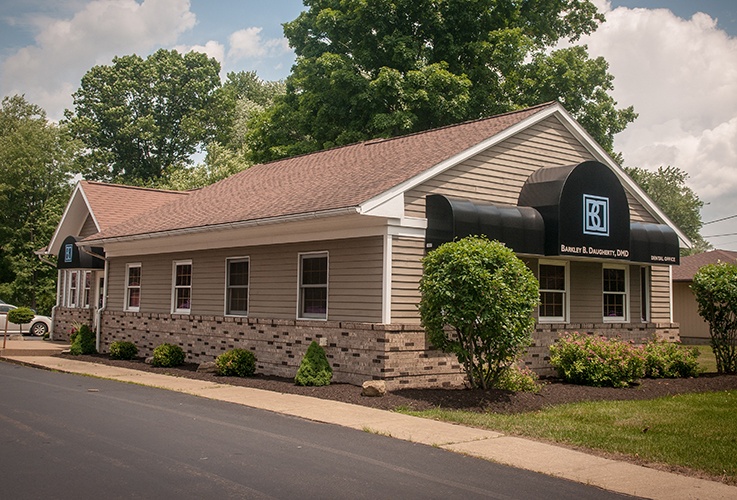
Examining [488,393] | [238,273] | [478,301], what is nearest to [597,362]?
[488,393]

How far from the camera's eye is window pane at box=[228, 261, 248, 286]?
19094 mm

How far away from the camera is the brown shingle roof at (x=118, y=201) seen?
2884 centimetres

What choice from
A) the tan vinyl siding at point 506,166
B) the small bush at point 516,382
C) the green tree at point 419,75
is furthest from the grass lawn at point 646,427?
the green tree at point 419,75

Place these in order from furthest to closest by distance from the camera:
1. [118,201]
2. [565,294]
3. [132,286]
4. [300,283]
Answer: [118,201] → [132,286] → [565,294] → [300,283]

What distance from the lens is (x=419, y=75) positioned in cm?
3167

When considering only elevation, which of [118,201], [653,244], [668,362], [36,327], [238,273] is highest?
[118,201]

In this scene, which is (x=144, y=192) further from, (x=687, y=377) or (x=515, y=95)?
(x=687, y=377)

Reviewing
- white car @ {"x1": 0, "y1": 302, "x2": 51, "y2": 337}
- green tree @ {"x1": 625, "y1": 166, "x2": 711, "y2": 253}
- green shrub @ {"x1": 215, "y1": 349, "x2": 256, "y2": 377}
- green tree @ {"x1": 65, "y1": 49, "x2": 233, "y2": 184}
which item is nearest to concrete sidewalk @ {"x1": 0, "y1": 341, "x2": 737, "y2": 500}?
green shrub @ {"x1": 215, "y1": 349, "x2": 256, "y2": 377}

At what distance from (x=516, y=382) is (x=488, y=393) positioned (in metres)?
1.40

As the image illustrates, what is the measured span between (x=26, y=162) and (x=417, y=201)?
124ft

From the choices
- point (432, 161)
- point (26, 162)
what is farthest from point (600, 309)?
point (26, 162)

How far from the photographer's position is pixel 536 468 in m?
8.71

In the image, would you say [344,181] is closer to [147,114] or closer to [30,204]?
[30,204]

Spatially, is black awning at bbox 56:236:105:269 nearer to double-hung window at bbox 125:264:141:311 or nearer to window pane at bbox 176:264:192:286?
double-hung window at bbox 125:264:141:311
